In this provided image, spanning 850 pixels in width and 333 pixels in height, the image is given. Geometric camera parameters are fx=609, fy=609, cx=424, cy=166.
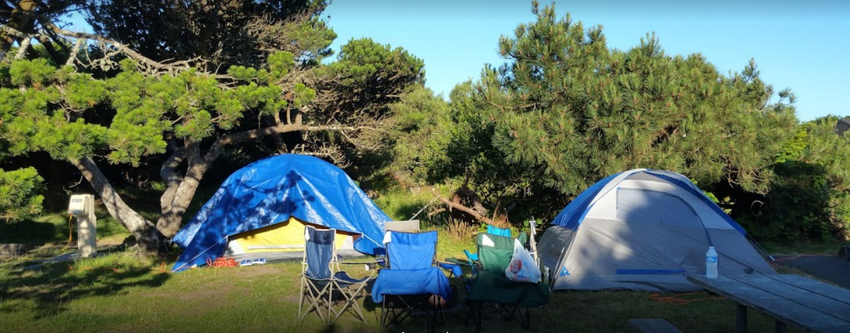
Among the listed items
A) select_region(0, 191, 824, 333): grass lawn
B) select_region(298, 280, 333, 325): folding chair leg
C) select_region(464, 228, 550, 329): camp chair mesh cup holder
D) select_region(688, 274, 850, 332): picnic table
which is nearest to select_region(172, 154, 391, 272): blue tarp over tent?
select_region(0, 191, 824, 333): grass lawn

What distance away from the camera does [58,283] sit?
277 inches

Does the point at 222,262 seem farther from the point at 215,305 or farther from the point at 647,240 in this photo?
the point at 647,240

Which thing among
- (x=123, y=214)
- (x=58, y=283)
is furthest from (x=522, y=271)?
(x=123, y=214)

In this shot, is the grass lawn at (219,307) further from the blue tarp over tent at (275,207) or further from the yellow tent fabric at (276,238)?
the yellow tent fabric at (276,238)

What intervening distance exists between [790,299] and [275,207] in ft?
22.4

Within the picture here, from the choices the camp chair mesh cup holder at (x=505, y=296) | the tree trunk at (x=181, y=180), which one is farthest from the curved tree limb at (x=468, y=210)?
the camp chair mesh cup holder at (x=505, y=296)

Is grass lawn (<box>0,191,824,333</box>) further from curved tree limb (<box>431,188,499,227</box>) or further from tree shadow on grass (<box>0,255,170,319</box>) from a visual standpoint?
curved tree limb (<box>431,188,499,227</box>)

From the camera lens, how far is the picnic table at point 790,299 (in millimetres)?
3242

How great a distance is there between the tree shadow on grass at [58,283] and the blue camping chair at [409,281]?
3007 millimetres

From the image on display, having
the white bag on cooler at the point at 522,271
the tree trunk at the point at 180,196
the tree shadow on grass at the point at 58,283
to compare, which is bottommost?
the tree shadow on grass at the point at 58,283

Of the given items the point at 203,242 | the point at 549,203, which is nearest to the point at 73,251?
the point at 203,242

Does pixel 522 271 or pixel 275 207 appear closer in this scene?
pixel 522 271

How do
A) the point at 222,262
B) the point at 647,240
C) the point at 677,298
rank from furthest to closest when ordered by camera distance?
the point at 222,262 < the point at 647,240 < the point at 677,298

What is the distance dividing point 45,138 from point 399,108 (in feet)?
29.3
